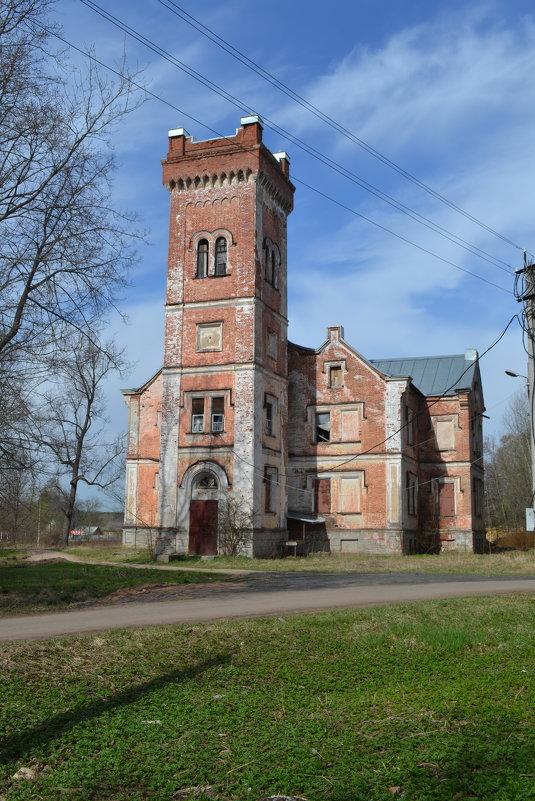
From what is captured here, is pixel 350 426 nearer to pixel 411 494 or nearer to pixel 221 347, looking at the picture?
pixel 411 494

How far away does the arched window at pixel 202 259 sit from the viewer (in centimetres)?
3634

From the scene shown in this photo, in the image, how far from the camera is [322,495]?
39.6 metres

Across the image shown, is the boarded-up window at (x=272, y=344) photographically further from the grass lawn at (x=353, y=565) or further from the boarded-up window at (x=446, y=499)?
the boarded-up window at (x=446, y=499)

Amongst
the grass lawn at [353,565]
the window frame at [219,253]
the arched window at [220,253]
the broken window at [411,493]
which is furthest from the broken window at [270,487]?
the arched window at [220,253]

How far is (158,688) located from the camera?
7.37m

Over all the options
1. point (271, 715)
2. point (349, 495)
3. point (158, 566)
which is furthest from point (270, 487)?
point (271, 715)

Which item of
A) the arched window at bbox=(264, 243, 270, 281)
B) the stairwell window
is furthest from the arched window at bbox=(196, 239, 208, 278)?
the arched window at bbox=(264, 243, 270, 281)

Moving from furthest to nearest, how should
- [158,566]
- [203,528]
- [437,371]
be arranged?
[437,371], [203,528], [158,566]

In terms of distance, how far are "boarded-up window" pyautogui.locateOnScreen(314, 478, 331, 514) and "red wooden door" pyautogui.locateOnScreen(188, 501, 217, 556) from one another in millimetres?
7486

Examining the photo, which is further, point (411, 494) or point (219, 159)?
point (411, 494)

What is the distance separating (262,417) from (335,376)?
717 cm

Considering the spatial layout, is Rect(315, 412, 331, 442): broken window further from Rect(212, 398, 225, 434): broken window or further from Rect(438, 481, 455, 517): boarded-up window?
Rect(438, 481, 455, 517): boarded-up window

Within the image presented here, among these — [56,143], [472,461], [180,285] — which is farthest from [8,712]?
[472,461]

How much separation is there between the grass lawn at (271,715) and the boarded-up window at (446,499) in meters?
33.4
